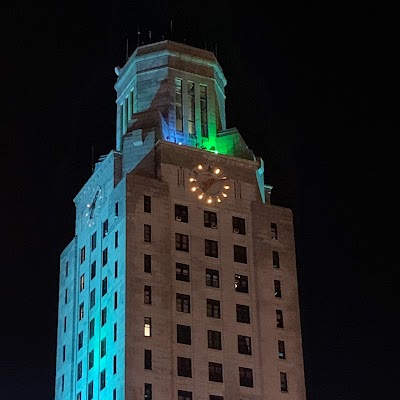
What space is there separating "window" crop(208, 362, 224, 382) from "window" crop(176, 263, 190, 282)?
8487 millimetres

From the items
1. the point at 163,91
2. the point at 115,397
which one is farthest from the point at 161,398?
the point at 163,91

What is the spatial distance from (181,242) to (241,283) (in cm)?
714

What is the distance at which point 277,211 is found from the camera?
113688 millimetres

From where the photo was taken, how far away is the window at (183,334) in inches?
4040

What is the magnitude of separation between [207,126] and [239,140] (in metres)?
4.13

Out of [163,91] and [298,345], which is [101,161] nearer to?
[163,91]

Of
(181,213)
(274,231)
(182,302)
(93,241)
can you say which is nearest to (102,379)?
(182,302)

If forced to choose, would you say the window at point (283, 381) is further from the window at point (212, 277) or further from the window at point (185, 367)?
the window at point (212, 277)

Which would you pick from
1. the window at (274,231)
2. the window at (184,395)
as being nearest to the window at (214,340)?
the window at (184,395)

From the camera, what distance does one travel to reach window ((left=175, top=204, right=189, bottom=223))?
10825cm

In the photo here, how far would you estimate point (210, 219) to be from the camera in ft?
360

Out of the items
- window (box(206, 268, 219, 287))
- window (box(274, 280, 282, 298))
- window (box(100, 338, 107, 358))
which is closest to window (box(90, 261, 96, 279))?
window (box(100, 338, 107, 358))

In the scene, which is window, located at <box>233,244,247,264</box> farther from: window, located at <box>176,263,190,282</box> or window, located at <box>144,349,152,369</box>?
window, located at <box>144,349,152,369</box>

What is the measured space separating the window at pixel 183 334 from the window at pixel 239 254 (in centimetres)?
963
